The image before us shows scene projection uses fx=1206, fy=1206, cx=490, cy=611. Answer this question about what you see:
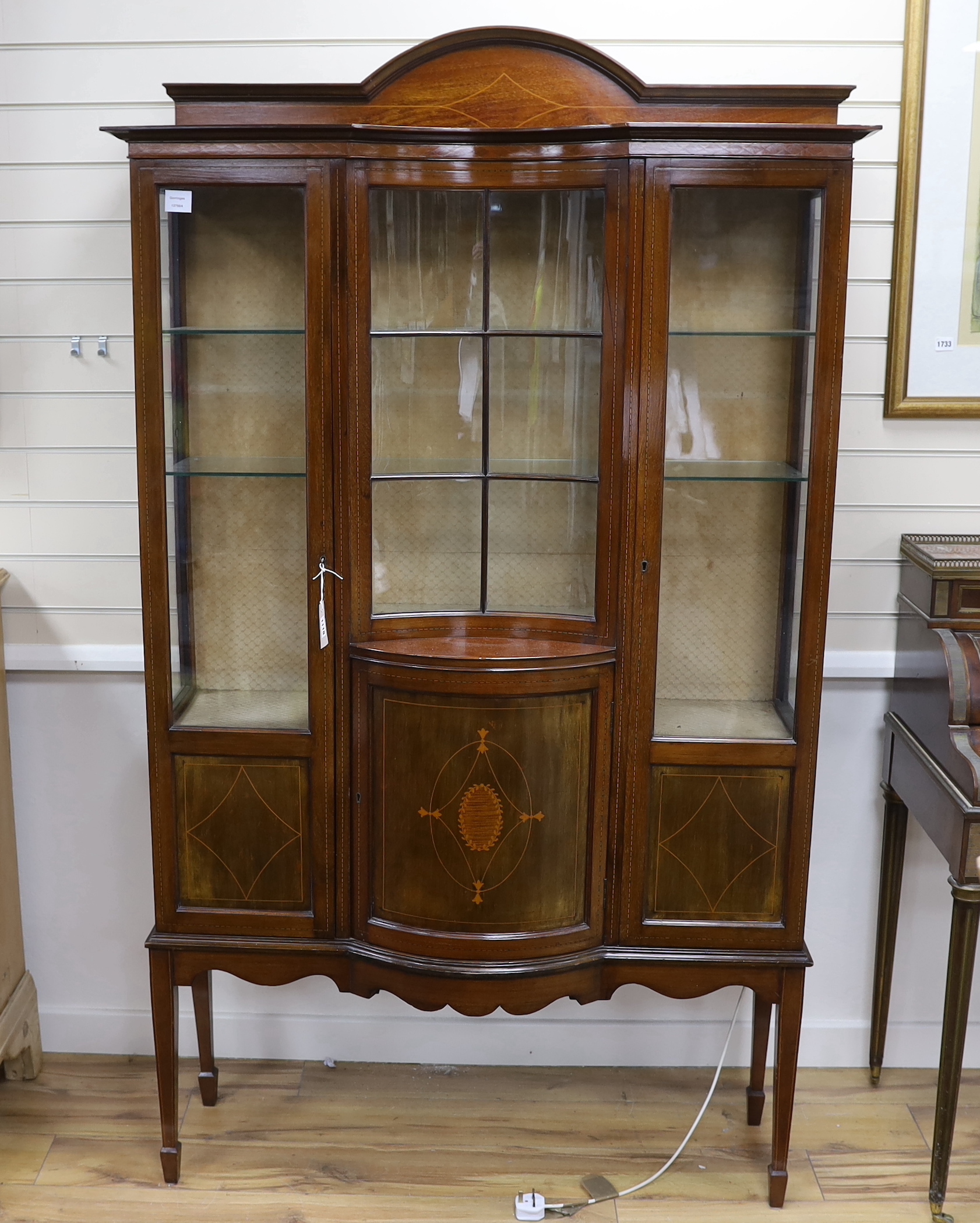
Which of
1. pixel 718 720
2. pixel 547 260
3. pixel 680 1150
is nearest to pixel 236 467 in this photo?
pixel 547 260

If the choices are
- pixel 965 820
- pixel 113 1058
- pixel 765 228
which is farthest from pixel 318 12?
pixel 113 1058

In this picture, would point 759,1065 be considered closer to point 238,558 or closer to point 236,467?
point 238,558

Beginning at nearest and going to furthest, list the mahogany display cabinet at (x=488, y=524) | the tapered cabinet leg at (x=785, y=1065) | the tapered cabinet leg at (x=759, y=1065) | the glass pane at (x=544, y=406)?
the mahogany display cabinet at (x=488, y=524), the glass pane at (x=544, y=406), the tapered cabinet leg at (x=785, y=1065), the tapered cabinet leg at (x=759, y=1065)

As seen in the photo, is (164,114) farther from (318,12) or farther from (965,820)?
(965,820)

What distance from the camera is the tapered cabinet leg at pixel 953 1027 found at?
227cm

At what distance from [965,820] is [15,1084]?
217 cm

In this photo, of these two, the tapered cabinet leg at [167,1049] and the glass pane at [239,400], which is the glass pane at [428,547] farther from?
the tapered cabinet leg at [167,1049]

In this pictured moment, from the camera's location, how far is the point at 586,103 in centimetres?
233

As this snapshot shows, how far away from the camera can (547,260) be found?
224 cm

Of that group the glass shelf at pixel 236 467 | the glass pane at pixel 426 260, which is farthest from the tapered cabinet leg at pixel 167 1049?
the glass pane at pixel 426 260

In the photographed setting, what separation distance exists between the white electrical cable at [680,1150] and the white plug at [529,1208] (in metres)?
0.02

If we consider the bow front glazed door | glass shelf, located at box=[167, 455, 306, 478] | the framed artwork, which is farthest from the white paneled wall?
the bow front glazed door

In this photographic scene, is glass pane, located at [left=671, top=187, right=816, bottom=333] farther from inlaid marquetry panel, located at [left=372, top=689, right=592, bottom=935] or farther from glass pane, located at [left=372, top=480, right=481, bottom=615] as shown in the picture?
inlaid marquetry panel, located at [left=372, top=689, right=592, bottom=935]

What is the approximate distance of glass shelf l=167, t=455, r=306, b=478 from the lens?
2.28 meters
